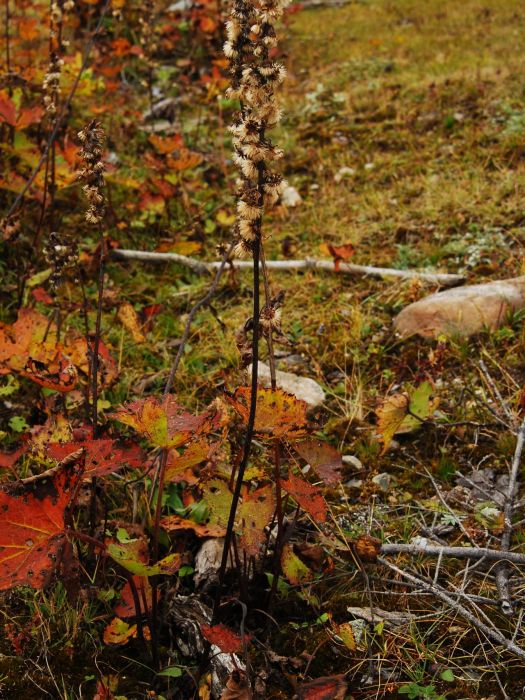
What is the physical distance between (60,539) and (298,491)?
683mm

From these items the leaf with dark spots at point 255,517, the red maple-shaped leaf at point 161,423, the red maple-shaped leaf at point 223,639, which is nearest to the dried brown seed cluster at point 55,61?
the red maple-shaped leaf at point 161,423

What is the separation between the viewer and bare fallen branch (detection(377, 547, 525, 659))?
6.20 ft

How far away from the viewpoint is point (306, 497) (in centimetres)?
190

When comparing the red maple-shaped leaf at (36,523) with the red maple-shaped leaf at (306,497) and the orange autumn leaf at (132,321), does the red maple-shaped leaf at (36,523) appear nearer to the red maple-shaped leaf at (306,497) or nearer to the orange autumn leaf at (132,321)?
the red maple-shaped leaf at (306,497)

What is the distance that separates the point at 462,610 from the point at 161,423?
3.67 ft

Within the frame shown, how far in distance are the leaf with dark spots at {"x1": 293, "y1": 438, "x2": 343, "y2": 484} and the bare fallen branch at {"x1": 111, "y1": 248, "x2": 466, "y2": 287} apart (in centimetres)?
211

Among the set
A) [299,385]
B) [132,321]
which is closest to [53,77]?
[132,321]

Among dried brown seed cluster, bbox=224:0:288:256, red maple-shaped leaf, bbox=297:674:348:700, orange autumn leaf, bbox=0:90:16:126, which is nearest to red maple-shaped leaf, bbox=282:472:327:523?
red maple-shaped leaf, bbox=297:674:348:700

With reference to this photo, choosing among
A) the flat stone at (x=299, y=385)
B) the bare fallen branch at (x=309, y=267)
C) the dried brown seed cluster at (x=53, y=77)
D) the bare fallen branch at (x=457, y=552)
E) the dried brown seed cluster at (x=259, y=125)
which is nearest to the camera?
the dried brown seed cluster at (x=259, y=125)

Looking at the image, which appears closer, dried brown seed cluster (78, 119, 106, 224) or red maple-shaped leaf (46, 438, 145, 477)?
red maple-shaped leaf (46, 438, 145, 477)

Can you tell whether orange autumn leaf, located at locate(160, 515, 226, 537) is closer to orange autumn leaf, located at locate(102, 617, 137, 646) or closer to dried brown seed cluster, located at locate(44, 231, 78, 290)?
orange autumn leaf, located at locate(102, 617, 137, 646)

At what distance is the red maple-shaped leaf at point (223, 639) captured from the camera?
5.57 feet

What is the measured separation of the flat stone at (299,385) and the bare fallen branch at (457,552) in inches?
36.3

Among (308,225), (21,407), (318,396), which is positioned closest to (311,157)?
(308,225)
